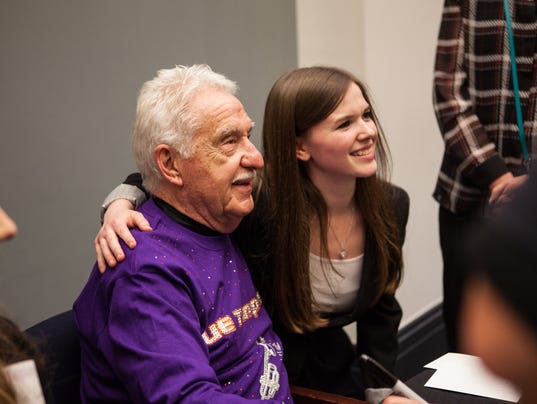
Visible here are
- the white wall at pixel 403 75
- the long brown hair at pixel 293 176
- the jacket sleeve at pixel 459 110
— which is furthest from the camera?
the white wall at pixel 403 75

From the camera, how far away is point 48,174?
216cm

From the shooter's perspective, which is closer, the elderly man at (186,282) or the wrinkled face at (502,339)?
the wrinkled face at (502,339)

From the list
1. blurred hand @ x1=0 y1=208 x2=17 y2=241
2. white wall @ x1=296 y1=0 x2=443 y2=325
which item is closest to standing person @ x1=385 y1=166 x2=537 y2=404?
blurred hand @ x1=0 y1=208 x2=17 y2=241

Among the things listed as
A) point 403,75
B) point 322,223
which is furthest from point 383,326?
point 403,75

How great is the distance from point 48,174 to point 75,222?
0.61ft

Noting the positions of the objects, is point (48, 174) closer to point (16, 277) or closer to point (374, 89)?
point (16, 277)

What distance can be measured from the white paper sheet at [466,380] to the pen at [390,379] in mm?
259

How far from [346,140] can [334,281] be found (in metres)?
0.43

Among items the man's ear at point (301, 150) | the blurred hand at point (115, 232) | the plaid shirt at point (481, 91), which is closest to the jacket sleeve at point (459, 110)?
the plaid shirt at point (481, 91)

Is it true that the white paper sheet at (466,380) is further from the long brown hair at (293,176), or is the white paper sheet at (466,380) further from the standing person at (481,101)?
the standing person at (481,101)

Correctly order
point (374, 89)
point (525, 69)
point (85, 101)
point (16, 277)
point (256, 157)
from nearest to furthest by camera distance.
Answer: point (256, 157) < point (16, 277) < point (85, 101) < point (525, 69) < point (374, 89)

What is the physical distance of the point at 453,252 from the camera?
2641 mm

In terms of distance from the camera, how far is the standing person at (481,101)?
2387mm

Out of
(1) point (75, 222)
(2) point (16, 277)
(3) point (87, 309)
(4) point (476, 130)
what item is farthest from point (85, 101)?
(4) point (476, 130)
